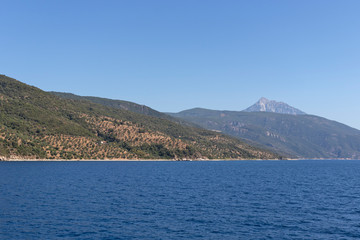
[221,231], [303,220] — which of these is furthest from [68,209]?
[303,220]

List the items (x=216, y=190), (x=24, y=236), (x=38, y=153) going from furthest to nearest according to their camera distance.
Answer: (x=38, y=153), (x=216, y=190), (x=24, y=236)

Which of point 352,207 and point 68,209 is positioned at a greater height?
point 352,207

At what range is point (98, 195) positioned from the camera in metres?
79.7

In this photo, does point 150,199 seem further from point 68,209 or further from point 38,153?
point 38,153

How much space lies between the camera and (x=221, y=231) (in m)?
49.3

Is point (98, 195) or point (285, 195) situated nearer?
point (98, 195)

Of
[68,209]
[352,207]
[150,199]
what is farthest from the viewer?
[150,199]

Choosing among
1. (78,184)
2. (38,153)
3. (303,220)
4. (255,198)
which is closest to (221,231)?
(303,220)

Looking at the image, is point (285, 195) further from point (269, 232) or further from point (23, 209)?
point (23, 209)

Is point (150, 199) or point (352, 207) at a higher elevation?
point (352, 207)

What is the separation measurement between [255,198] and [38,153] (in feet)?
501

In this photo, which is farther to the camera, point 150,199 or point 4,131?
point 4,131

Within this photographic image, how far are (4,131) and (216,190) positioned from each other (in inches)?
5980

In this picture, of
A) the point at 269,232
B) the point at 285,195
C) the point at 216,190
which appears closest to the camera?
the point at 269,232
